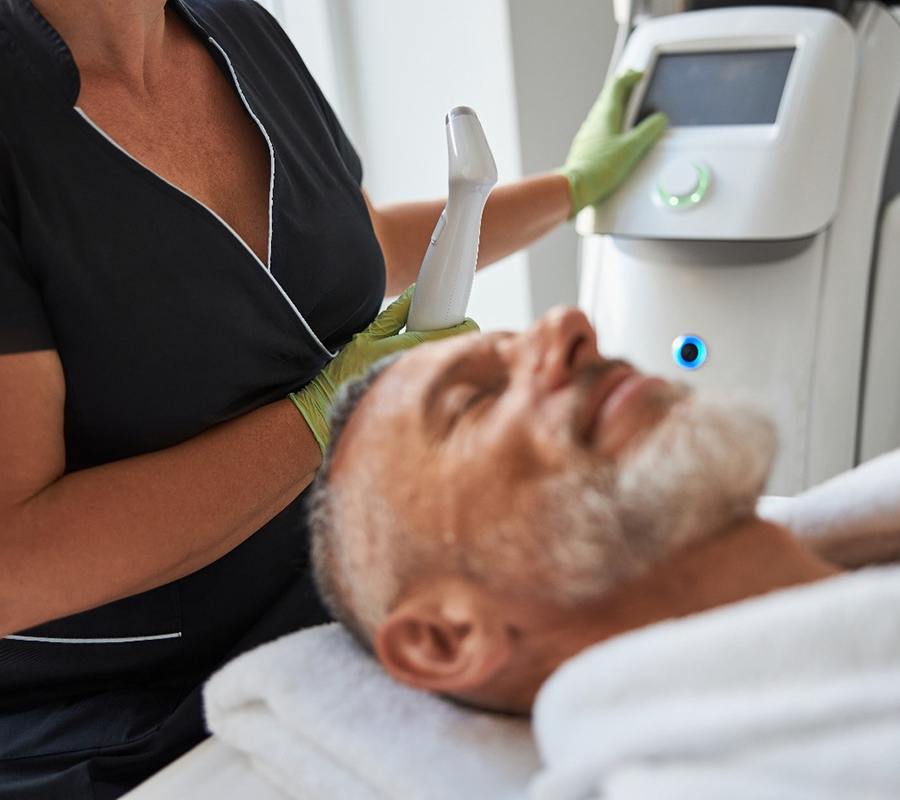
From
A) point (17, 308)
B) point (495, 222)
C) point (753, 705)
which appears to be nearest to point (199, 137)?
point (17, 308)

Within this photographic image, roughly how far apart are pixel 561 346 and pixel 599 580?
15 cm

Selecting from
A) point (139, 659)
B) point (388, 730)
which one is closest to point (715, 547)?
point (388, 730)

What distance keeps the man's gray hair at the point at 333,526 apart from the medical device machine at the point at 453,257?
0.30 metres

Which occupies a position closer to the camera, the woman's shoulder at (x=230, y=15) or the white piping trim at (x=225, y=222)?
the white piping trim at (x=225, y=222)

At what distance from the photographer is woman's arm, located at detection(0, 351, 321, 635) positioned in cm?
79

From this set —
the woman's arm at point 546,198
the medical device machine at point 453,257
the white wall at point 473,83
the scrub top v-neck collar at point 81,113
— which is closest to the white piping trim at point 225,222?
the scrub top v-neck collar at point 81,113

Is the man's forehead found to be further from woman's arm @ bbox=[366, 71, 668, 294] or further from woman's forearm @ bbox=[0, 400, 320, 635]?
woman's arm @ bbox=[366, 71, 668, 294]

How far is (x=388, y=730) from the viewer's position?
0.62 m

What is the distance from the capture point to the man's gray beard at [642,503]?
0.55 m

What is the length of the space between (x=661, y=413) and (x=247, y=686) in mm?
319

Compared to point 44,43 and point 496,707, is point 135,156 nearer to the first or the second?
point 44,43

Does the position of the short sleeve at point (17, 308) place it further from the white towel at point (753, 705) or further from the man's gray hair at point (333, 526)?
the white towel at point (753, 705)

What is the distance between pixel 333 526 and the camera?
645 millimetres

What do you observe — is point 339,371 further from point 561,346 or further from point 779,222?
point 779,222
